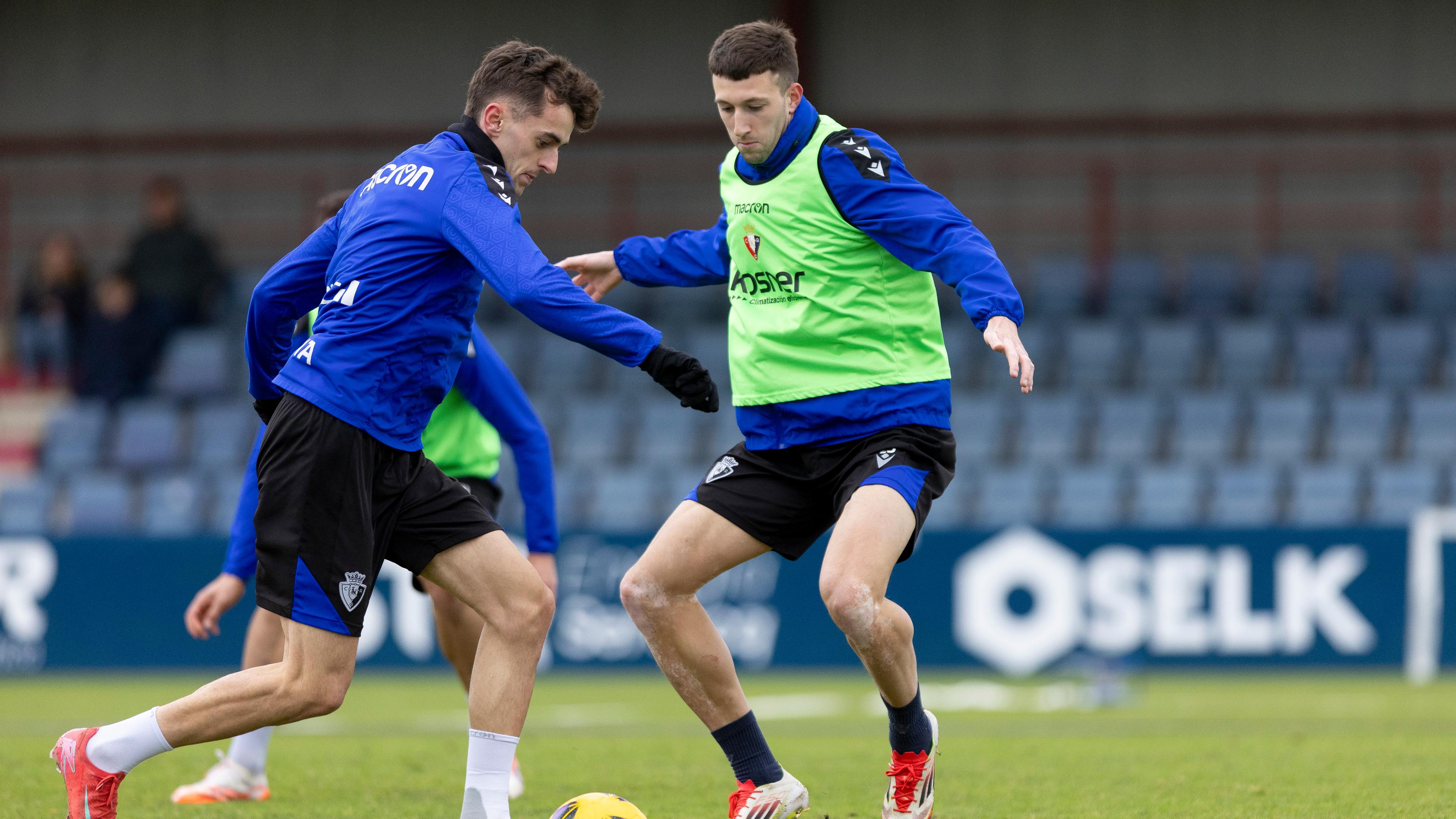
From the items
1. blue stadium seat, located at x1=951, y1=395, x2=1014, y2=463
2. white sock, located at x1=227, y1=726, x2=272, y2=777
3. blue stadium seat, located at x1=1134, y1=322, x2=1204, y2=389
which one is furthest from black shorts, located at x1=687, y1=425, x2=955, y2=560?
blue stadium seat, located at x1=1134, y1=322, x2=1204, y2=389

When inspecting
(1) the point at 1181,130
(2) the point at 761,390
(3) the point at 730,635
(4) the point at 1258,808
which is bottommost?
(3) the point at 730,635

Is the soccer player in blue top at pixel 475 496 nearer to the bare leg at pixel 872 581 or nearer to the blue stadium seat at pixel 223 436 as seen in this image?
the bare leg at pixel 872 581

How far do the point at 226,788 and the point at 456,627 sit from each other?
989mm

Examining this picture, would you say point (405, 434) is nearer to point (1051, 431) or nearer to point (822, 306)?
point (822, 306)

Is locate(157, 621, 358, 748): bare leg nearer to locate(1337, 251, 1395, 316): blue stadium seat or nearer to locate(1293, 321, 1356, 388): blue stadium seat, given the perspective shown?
locate(1293, 321, 1356, 388): blue stadium seat

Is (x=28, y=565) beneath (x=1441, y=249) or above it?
beneath

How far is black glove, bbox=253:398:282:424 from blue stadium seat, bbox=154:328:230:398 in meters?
10.7

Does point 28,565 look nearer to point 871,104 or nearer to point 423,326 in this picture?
point 423,326

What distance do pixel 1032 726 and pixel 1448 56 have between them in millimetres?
12338

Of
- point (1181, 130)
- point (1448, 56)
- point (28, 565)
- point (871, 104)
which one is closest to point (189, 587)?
point (28, 565)

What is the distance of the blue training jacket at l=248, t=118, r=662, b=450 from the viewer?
169 inches

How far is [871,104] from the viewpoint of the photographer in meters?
18.2

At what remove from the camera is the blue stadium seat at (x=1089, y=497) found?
12609 millimetres

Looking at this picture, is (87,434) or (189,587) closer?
(189,587)
